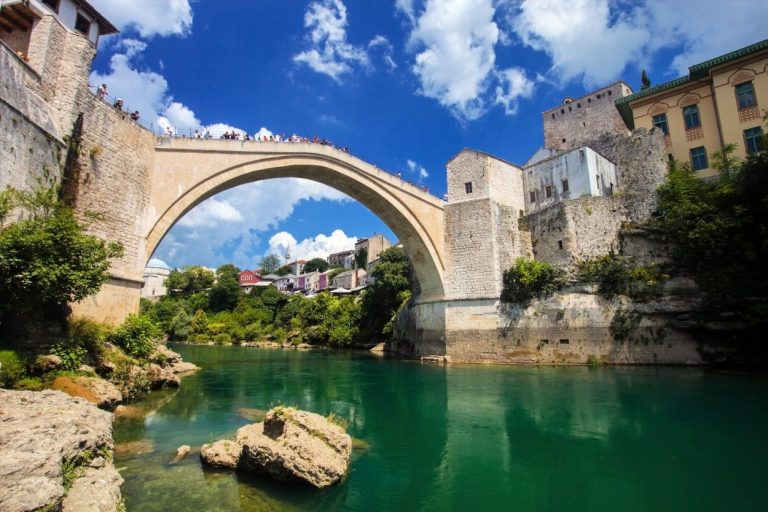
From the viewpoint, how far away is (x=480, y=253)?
749 inches

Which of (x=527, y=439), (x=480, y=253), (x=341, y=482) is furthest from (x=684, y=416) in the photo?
(x=480, y=253)

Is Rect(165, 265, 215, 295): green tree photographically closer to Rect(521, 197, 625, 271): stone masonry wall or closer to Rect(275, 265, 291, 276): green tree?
Rect(275, 265, 291, 276): green tree

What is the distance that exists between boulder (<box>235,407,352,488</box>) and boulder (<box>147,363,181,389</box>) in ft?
21.2

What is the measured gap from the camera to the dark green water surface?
15.9 feet

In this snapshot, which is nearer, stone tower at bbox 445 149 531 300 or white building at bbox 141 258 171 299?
stone tower at bbox 445 149 531 300

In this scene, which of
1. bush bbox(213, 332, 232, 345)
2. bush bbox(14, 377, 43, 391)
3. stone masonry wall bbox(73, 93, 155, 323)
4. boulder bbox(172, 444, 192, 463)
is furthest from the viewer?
bush bbox(213, 332, 232, 345)

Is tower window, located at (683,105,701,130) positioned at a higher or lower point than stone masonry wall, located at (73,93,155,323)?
higher

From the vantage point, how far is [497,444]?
7.12 metres

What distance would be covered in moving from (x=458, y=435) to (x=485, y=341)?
10.8m

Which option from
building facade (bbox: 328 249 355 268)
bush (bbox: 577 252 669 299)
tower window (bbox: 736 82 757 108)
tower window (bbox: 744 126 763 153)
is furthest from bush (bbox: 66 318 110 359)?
building facade (bbox: 328 249 355 268)

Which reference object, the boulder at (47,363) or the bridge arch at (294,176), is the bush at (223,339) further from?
the boulder at (47,363)

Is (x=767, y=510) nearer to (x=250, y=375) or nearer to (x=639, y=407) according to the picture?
(x=639, y=407)

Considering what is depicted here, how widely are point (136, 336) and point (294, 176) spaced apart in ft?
29.5

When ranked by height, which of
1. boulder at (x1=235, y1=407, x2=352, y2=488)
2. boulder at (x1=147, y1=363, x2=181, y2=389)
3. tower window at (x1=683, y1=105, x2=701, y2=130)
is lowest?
boulder at (x1=235, y1=407, x2=352, y2=488)
